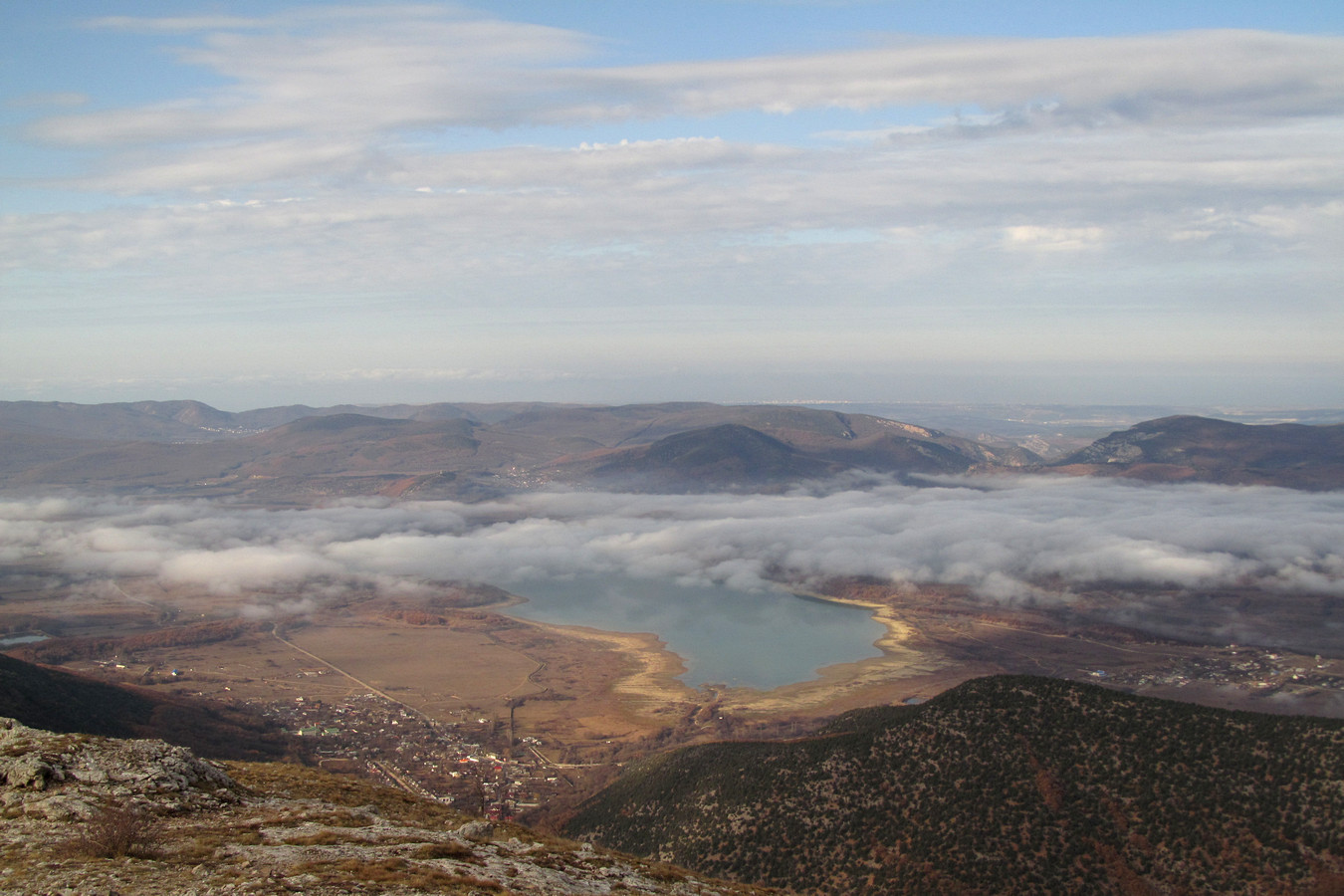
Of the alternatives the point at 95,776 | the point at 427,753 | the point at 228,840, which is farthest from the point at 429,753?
the point at 228,840

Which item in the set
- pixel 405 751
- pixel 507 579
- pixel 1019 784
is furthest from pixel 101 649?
pixel 1019 784

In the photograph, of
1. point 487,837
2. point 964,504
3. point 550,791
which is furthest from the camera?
point 964,504

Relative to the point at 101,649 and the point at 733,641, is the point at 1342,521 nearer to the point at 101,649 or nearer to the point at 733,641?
the point at 733,641

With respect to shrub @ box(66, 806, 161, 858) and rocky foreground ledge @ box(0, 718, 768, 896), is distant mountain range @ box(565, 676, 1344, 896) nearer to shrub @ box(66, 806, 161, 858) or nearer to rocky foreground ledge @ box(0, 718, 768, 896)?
rocky foreground ledge @ box(0, 718, 768, 896)

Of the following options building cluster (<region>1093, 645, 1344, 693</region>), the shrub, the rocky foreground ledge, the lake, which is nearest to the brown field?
building cluster (<region>1093, 645, 1344, 693</region>)

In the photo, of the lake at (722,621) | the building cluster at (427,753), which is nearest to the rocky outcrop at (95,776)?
the building cluster at (427,753)

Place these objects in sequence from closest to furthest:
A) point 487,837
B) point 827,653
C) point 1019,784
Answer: point 487,837
point 1019,784
point 827,653
